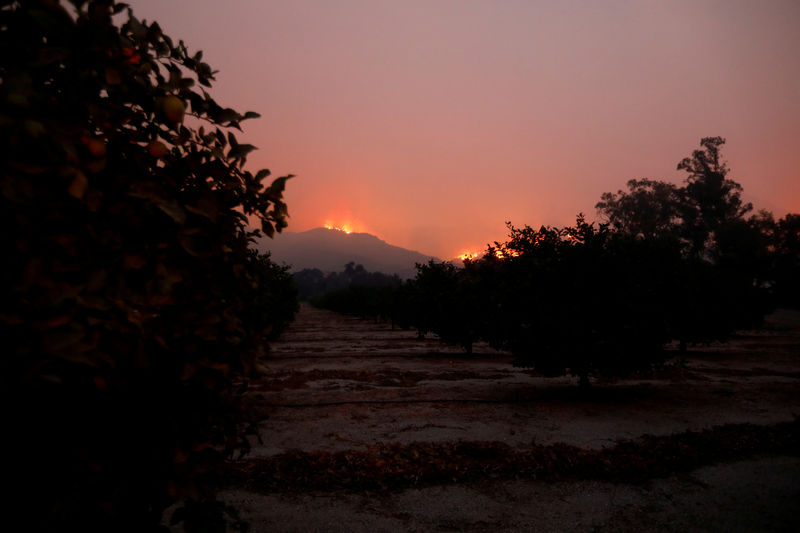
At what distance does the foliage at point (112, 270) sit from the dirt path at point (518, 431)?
503mm

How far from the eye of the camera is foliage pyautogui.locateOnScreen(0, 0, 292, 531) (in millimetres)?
1470

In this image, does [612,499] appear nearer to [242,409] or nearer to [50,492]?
[242,409]

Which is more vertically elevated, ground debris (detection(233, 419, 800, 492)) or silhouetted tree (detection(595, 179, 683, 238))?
silhouetted tree (detection(595, 179, 683, 238))

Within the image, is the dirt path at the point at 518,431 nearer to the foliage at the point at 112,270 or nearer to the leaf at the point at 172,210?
the foliage at the point at 112,270

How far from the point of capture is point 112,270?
5.80 feet

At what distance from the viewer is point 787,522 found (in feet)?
15.7

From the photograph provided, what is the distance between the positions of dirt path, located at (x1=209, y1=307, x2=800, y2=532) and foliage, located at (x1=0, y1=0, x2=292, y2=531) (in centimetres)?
50

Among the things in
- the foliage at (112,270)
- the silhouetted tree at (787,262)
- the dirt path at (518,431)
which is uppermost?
the silhouetted tree at (787,262)

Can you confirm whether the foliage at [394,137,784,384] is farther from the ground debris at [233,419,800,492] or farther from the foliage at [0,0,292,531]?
the foliage at [0,0,292,531]

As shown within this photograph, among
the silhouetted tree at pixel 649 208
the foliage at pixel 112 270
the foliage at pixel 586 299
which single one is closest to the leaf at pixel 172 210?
the foliage at pixel 112 270

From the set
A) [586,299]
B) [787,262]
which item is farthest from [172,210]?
[787,262]

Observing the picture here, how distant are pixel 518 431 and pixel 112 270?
7811 mm

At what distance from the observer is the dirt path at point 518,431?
4.91 metres

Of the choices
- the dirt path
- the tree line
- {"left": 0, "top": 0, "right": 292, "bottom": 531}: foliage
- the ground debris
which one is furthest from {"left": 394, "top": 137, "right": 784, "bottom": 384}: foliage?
{"left": 0, "top": 0, "right": 292, "bottom": 531}: foliage
